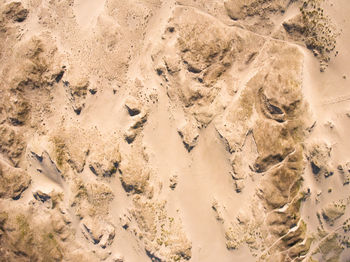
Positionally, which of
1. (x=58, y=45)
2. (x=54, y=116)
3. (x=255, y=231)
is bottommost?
(x=255, y=231)

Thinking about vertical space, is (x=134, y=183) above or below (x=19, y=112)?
below

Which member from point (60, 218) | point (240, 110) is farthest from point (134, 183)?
point (240, 110)

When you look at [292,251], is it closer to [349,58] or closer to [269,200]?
[269,200]

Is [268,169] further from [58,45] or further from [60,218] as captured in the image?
[58,45]

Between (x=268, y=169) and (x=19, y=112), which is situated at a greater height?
(x=19, y=112)

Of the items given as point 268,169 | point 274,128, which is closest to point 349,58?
point 274,128

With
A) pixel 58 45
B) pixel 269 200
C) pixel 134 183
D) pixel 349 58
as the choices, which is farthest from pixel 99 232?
pixel 349 58

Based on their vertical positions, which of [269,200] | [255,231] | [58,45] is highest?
[58,45]
